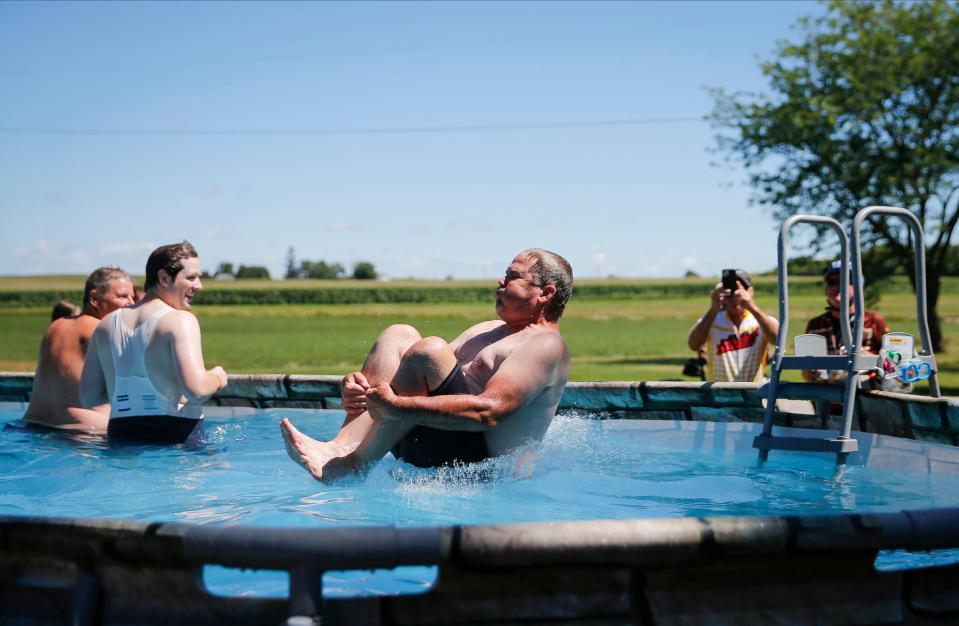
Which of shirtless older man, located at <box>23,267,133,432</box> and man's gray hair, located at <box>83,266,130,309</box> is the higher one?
man's gray hair, located at <box>83,266,130,309</box>

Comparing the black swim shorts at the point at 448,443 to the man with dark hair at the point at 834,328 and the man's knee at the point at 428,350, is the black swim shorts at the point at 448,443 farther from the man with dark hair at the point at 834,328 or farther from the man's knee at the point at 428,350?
the man with dark hair at the point at 834,328

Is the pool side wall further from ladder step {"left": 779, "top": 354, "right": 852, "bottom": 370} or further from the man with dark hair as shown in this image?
ladder step {"left": 779, "top": 354, "right": 852, "bottom": 370}

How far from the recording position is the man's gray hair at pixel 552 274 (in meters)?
5.34

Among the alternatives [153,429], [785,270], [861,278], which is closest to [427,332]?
[153,429]

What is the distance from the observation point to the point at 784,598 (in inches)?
114

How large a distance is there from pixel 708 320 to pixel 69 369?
4.99 meters

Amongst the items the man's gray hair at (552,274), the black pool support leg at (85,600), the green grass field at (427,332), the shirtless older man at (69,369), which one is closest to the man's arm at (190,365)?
the shirtless older man at (69,369)

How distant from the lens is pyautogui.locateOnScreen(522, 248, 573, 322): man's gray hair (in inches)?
210

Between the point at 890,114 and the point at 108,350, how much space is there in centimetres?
2513

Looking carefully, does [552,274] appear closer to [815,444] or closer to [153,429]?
[815,444]

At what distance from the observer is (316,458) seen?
204 inches

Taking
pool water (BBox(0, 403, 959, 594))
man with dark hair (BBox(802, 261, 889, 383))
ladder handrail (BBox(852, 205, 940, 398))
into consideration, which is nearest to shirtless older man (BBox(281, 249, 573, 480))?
pool water (BBox(0, 403, 959, 594))

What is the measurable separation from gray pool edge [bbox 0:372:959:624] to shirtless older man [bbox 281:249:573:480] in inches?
78.7

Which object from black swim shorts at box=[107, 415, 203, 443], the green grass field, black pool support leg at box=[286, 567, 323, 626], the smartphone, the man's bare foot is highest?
the smartphone
